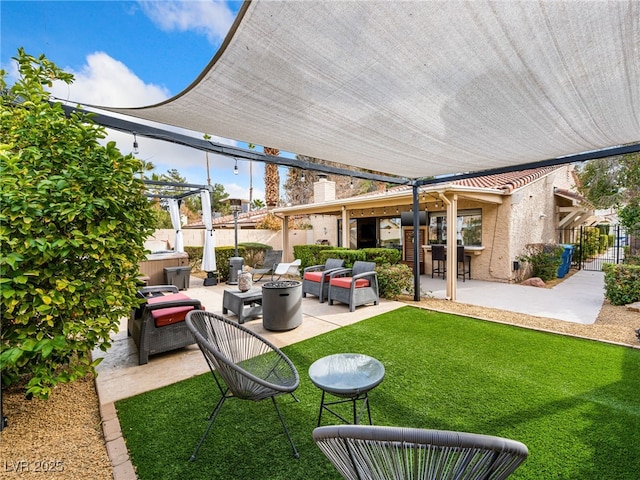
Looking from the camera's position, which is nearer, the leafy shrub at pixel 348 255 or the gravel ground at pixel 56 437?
the gravel ground at pixel 56 437

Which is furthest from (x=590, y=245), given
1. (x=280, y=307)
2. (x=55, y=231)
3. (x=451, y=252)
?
(x=55, y=231)

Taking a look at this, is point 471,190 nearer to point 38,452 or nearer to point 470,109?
point 470,109

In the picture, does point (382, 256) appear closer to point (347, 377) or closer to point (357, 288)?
point (357, 288)

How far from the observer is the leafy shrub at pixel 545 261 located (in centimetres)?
982

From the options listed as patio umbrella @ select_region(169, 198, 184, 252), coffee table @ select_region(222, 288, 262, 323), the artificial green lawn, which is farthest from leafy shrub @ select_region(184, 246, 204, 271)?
the artificial green lawn

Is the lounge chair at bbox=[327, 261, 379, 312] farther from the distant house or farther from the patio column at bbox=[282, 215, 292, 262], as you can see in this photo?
the patio column at bbox=[282, 215, 292, 262]

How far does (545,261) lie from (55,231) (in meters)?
12.2

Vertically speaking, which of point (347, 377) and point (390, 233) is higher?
point (390, 233)

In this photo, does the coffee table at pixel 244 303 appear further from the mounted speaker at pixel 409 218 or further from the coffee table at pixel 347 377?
the mounted speaker at pixel 409 218

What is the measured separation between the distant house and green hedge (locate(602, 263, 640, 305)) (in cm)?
315

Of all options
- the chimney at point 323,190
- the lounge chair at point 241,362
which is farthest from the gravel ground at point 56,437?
the chimney at point 323,190

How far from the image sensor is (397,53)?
189cm

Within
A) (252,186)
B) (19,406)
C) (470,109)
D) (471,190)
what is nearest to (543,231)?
(471,190)

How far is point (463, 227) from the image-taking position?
10.6 m
